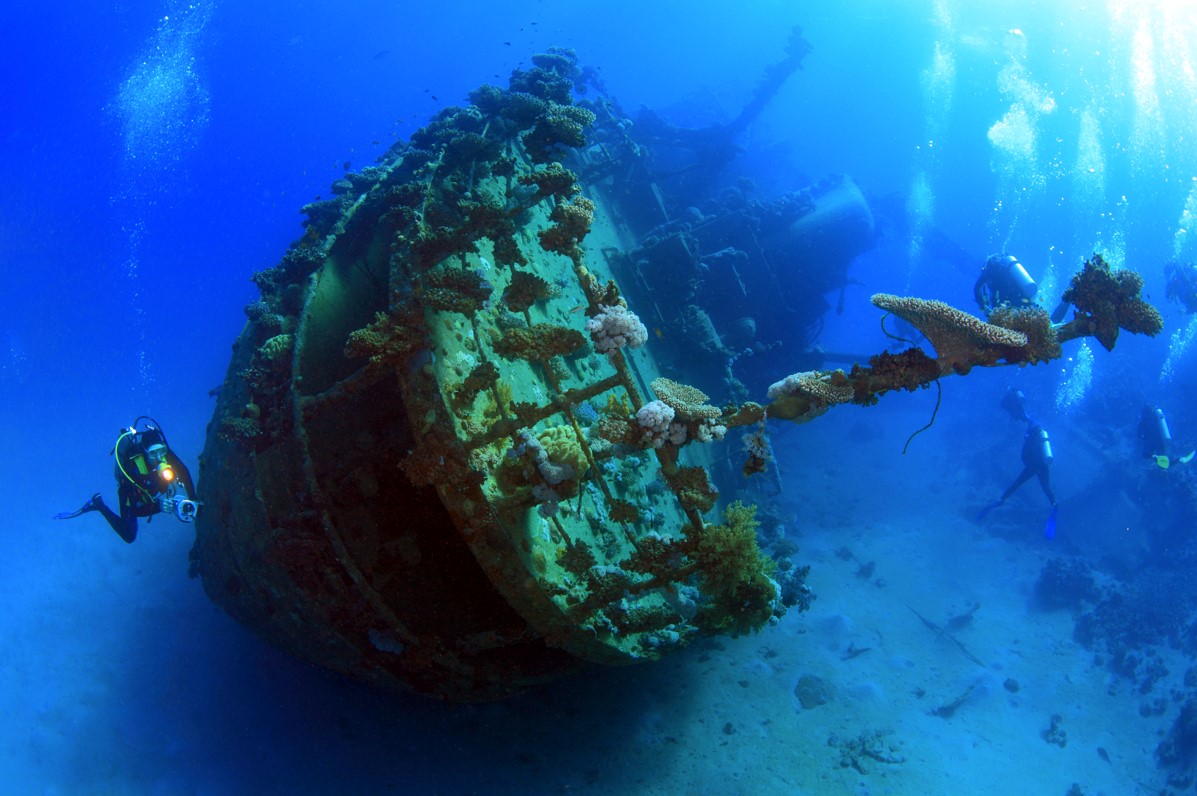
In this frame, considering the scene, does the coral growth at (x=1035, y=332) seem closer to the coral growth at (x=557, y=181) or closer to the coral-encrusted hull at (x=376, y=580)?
the coral growth at (x=557, y=181)

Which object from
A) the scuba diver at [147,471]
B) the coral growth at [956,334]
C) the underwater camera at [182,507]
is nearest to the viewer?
the coral growth at [956,334]

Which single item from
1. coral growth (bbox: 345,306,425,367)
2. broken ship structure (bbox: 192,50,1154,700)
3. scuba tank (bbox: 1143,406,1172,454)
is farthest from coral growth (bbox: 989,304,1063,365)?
scuba tank (bbox: 1143,406,1172,454)

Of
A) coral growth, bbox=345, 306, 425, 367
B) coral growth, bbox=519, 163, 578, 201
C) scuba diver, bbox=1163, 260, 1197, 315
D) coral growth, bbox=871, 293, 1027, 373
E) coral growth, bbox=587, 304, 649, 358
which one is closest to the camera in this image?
coral growth, bbox=871, 293, 1027, 373

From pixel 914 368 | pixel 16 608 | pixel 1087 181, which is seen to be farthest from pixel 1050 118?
pixel 16 608

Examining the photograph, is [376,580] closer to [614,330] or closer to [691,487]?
[691,487]

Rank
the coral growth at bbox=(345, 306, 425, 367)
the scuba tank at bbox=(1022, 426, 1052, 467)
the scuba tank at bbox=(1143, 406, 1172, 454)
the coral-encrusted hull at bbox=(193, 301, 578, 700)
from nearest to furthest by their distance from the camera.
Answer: the coral growth at bbox=(345, 306, 425, 367)
the coral-encrusted hull at bbox=(193, 301, 578, 700)
the scuba tank at bbox=(1143, 406, 1172, 454)
the scuba tank at bbox=(1022, 426, 1052, 467)

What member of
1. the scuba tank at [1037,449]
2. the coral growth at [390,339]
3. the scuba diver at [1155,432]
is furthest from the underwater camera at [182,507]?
the scuba diver at [1155,432]

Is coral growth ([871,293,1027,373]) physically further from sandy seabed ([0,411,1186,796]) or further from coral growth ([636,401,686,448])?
sandy seabed ([0,411,1186,796])

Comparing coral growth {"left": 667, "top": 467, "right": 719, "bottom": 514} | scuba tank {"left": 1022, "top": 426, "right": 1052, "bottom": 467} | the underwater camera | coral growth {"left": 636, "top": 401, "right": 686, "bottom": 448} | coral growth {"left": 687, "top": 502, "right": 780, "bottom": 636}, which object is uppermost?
the underwater camera

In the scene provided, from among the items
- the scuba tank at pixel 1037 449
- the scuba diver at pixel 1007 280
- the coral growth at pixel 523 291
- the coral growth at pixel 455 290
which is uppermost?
the coral growth at pixel 455 290

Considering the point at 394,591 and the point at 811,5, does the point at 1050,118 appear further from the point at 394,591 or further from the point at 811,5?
the point at 394,591

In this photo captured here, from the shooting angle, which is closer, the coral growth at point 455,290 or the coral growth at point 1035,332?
the coral growth at point 1035,332

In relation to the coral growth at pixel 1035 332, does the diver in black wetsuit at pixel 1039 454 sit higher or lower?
lower

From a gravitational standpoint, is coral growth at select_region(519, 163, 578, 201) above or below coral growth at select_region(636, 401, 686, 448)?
above
